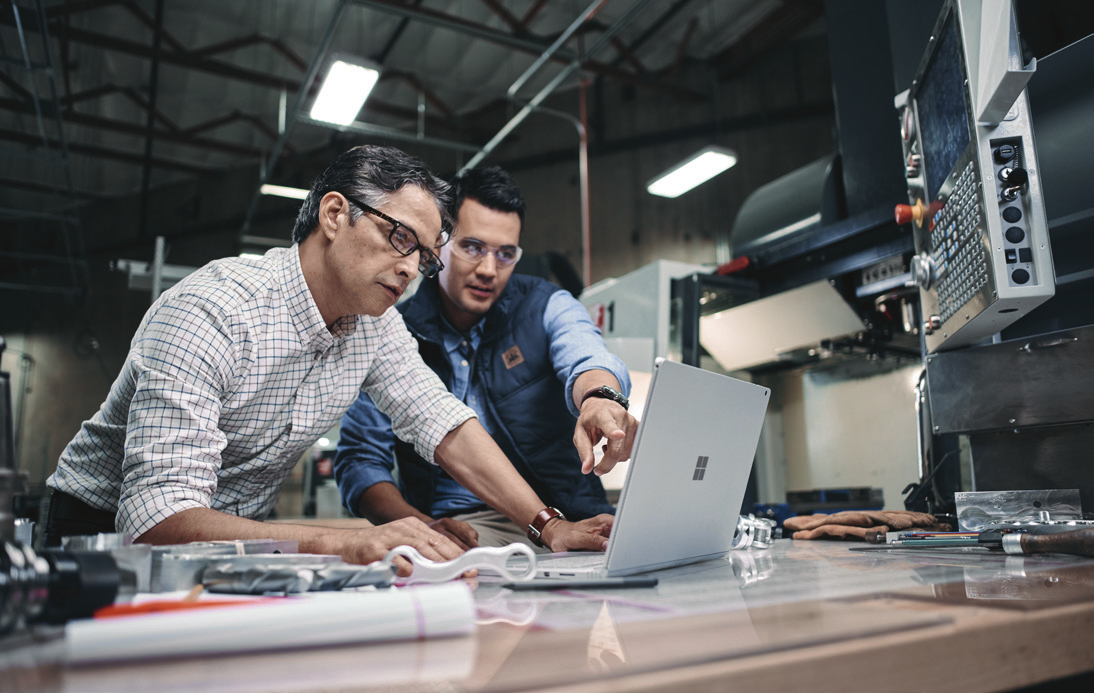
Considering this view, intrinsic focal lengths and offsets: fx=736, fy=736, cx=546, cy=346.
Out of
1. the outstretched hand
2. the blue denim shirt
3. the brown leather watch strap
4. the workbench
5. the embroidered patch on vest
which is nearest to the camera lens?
the workbench

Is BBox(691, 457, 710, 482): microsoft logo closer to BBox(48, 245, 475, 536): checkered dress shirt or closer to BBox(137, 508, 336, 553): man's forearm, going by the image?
BBox(137, 508, 336, 553): man's forearm

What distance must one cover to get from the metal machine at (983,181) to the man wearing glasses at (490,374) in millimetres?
679

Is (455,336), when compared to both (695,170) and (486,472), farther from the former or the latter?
(695,170)

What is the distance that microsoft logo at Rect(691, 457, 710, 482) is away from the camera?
0.91 metres

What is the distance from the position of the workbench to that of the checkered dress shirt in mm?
554

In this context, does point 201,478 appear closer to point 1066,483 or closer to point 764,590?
point 764,590

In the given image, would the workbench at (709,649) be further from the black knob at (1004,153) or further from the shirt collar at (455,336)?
the shirt collar at (455,336)

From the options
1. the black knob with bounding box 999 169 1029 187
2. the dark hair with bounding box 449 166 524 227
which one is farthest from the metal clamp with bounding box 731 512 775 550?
the dark hair with bounding box 449 166 524 227

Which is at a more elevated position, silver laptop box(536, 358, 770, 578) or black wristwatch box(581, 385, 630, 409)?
black wristwatch box(581, 385, 630, 409)

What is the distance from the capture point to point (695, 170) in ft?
17.6

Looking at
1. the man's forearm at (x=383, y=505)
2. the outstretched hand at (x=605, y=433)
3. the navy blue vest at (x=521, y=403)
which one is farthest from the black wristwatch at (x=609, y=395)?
the man's forearm at (x=383, y=505)

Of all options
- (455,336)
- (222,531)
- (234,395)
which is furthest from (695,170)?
(222,531)

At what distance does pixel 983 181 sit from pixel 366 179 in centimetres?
102

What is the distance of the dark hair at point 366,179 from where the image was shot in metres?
1.36
